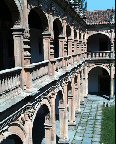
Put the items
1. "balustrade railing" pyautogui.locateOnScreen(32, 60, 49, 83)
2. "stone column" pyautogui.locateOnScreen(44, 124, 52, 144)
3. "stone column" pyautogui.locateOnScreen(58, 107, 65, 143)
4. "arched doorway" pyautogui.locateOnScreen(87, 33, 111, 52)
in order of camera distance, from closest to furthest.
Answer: "balustrade railing" pyautogui.locateOnScreen(32, 60, 49, 83)
"stone column" pyautogui.locateOnScreen(44, 124, 52, 144)
"stone column" pyautogui.locateOnScreen(58, 107, 65, 143)
"arched doorway" pyautogui.locateOnScreen(87, 33, 111, 52)

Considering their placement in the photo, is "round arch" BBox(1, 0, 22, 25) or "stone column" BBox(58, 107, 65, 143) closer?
"round arch" BBox(1, 0, 22, 25)

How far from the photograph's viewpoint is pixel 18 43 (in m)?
8.25

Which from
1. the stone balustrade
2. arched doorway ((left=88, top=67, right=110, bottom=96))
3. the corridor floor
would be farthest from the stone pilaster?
arched doorway ((left=88, top=67, right=110, bottom=96))

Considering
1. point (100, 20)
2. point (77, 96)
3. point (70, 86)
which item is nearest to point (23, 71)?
point (70, 86)

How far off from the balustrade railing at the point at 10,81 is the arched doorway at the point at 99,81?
22.4 meters

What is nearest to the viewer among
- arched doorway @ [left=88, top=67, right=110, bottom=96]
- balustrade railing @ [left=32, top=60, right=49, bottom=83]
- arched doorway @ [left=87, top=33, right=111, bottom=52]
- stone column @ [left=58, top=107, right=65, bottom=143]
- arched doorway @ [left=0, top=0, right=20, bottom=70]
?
balustrade railing @ [left=32, top=60, right=49, bottom=83]

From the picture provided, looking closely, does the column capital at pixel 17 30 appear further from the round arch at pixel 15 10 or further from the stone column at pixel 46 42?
the stone column at pixel 46 42

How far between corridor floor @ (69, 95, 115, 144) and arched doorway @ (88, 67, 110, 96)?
3.42 metres

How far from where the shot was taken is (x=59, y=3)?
13312 millimetres

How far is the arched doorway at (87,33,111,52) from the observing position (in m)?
29.6

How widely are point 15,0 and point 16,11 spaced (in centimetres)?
35

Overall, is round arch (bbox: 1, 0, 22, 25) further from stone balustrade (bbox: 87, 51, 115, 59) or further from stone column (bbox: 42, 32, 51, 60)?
stone balustrade (bbox: 87, 51, 115, 59)

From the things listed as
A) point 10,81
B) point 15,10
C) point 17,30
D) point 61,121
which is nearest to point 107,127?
point 61,121

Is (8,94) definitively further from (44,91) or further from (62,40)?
(62,40)
